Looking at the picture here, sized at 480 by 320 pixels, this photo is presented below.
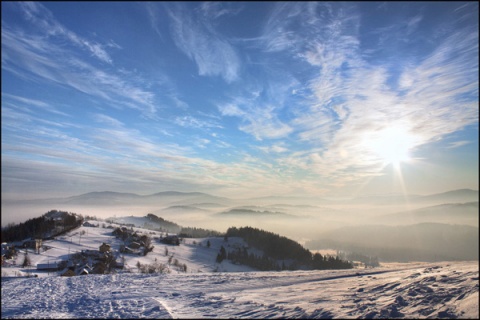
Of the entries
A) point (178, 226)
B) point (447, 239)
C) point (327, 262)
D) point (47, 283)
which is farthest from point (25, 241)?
point (178, 226)

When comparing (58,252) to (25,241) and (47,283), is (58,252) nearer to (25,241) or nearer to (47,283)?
(25,241)

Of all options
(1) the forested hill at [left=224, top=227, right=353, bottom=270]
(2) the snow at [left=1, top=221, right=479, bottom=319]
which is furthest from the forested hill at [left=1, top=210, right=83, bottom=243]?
(2) the snow at [left=1, top=221, right=479, bottom=319]

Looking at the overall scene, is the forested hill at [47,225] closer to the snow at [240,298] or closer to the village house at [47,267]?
the village house at [47,267]

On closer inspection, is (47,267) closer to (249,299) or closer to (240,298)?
(240,298)

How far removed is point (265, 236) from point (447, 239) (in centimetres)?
7951

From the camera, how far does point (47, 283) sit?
1494 centimetres

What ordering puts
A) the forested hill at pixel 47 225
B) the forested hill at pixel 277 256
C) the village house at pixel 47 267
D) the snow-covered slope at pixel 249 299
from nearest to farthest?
the snow-covered slope at pixel 249 299 → the village house at pixel 47 267 → the forested hill at pixel 47 225 → the forested hill at pixel 277 256

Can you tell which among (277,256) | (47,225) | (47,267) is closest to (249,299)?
(47,267)

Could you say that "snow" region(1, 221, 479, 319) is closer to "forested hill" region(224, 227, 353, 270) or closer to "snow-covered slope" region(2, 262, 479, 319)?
"snow-covered slope" region(2, 262, 479, 319)

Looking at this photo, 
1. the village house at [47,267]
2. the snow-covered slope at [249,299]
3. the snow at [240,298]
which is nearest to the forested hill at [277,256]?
the village house at [47,267]

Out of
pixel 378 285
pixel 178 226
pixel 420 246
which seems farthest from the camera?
pixel 178 226

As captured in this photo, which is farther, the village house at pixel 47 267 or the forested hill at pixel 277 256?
the forested hill at pixel 277 256

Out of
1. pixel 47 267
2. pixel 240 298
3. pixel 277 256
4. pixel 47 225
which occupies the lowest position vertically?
pixel 277 256

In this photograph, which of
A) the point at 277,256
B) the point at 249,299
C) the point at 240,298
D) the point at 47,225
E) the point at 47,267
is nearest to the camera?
the point at 249,299
